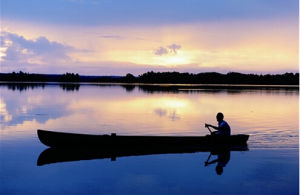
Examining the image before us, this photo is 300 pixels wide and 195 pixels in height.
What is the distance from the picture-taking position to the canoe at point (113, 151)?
52.0 feet

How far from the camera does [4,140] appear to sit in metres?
19.4

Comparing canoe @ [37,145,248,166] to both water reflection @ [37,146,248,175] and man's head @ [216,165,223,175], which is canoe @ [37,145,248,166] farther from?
man's head @ [216,165,223,175]

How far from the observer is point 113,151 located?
661 inches

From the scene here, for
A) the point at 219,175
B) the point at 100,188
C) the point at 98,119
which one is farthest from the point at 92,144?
the point at 98,119

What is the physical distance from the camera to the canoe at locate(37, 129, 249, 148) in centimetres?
1658

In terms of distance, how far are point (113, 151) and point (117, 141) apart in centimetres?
52

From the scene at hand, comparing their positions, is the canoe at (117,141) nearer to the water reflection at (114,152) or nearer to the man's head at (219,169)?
the water reflection at (114,152)

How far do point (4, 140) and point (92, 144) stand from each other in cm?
600

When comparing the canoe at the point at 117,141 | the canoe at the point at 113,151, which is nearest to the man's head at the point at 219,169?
the canoe at the point at 113,151

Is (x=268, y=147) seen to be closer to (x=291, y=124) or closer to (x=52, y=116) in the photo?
(x=291, y=124)

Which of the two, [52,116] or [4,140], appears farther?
[52,116]

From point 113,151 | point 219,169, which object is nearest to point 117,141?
point 113,151

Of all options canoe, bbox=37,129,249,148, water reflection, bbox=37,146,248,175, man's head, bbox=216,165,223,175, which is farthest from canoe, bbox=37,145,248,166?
man's head, bbox=216,165,223,175

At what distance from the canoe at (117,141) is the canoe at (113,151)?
0.15 meters
